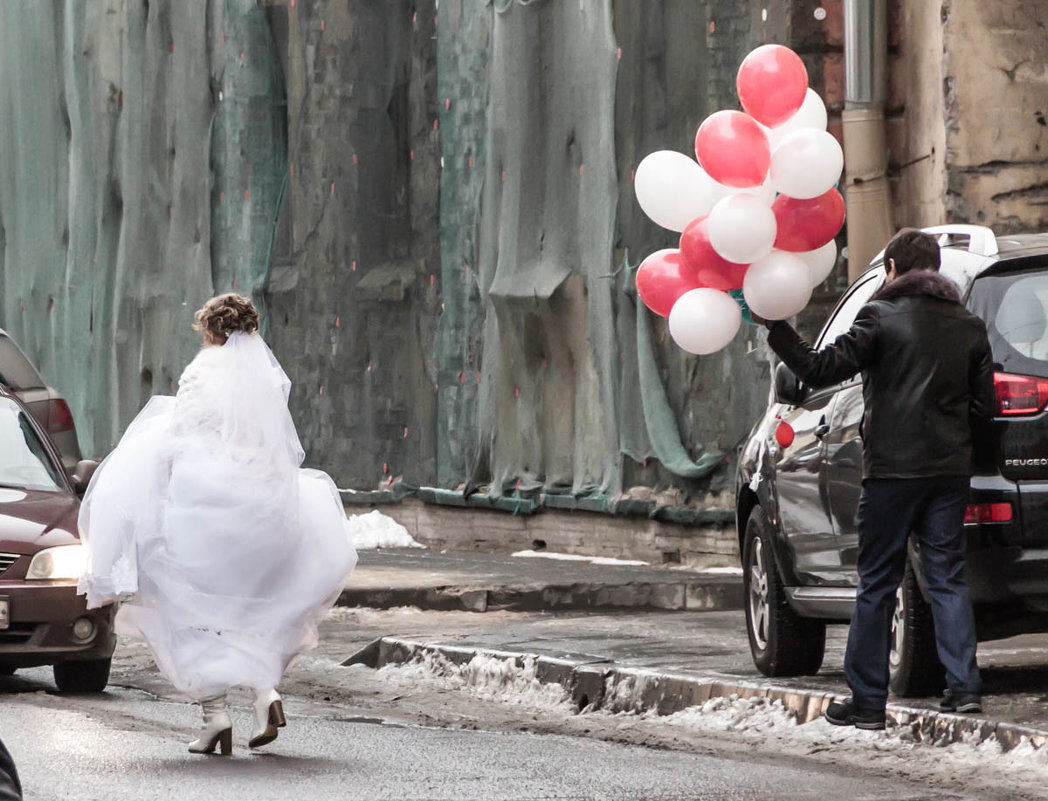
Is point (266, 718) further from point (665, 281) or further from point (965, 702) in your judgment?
point (965, 702)

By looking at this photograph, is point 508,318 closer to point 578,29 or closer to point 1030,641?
point 578,29

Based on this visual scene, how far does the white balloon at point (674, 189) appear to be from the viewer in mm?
8766

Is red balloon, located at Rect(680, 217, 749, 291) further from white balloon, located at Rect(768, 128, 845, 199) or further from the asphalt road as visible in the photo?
the asphalt road

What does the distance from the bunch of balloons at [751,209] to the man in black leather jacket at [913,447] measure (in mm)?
339

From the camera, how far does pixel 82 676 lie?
10695mm

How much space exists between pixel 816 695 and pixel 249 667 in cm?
219

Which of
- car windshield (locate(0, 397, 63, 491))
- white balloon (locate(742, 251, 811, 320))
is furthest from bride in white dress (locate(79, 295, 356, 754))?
car windshield (locate(0, 397, 63, 491))

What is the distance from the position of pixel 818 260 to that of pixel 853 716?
174 cm

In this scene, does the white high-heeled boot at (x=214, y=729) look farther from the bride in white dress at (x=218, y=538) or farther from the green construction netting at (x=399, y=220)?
the green construction netting at (x=399, y=220)

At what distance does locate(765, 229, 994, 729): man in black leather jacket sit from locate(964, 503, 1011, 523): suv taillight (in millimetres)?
154

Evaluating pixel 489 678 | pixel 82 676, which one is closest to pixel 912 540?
pixel 489 678

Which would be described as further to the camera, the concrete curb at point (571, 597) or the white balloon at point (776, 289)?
the concrete curb at point (571, 597)

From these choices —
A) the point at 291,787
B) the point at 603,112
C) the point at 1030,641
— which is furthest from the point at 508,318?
the point at 291,787

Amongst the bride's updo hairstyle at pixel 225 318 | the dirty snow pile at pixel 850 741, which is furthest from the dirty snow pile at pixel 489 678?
the bride's updo hairstyle at pixel 225 318
